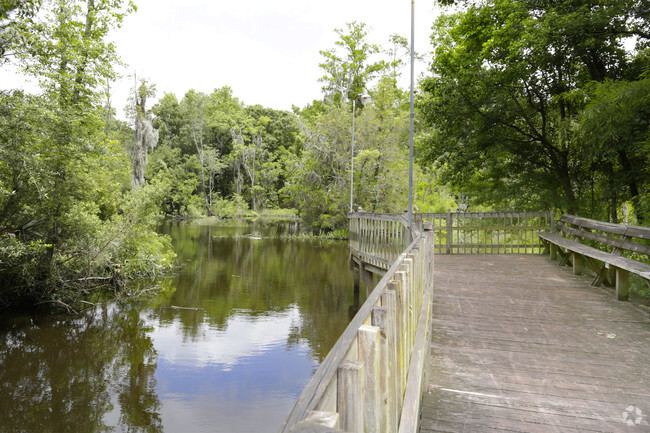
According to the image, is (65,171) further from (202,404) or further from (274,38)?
(274,38)

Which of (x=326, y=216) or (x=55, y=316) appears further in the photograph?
(x=326, y=216)

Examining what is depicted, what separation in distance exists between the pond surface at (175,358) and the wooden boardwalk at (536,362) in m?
3.94

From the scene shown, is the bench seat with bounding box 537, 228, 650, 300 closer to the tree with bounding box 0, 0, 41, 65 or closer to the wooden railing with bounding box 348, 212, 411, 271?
the wooden railing with bounding box 348, 212, 411, 271

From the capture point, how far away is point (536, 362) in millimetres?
4594

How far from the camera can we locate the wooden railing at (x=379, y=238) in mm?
11648

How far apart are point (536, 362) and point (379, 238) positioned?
28.6ft

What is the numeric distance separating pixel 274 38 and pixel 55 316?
217 ft

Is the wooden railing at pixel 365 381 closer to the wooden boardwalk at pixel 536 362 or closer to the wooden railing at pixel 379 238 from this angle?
the wooden boardwalk at pixel 536 362

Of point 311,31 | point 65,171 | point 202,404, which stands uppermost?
point 311,31

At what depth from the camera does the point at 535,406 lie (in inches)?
143

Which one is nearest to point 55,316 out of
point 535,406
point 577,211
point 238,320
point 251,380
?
point 238,320

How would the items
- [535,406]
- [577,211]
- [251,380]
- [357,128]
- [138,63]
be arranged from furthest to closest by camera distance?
[138,63] → [357,128] → [577,211] → [251,380] → [535,406]

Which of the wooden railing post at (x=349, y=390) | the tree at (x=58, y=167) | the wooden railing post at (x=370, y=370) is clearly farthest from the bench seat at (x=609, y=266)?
the tree at (x=58, y=167)

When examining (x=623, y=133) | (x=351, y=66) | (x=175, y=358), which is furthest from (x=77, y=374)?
(x=351, y=66)
